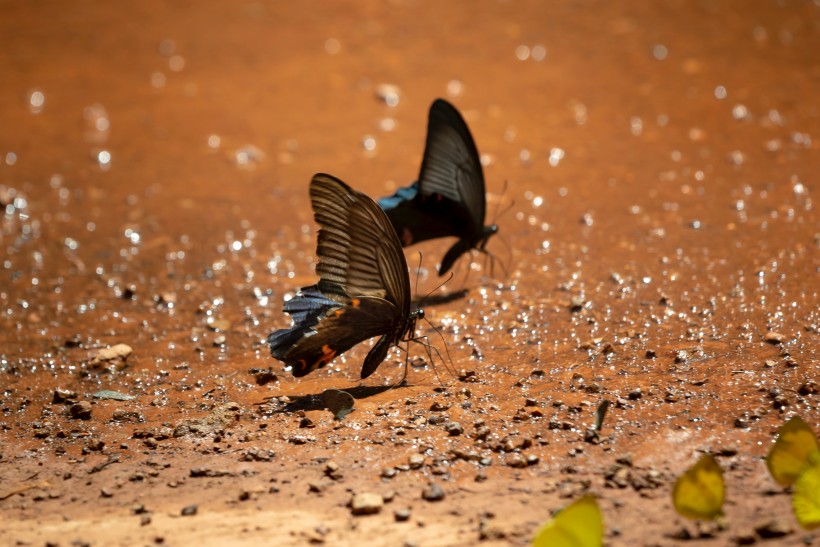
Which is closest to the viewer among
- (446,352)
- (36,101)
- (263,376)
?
(263,376)

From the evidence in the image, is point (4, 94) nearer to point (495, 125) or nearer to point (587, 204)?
point (495, 125)

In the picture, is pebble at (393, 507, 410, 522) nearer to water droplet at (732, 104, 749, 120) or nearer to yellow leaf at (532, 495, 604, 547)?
yellow leaf at (532, 495, 604, 547)

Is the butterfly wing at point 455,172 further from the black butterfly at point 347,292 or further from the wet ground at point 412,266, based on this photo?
the black butterfly at point 347,292

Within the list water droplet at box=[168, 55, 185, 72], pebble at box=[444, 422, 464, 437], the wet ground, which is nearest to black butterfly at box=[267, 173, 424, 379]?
the wet ground

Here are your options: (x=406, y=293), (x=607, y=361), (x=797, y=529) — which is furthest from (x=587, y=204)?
(x=797, y=529)

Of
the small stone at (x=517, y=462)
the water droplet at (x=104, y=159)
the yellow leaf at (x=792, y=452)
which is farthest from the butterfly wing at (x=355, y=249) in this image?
the water droplet at (x=104, y=159)

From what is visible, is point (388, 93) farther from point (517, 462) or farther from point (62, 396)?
point (517, 462)

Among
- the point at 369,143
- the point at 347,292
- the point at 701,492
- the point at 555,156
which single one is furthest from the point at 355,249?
the point at 369,143
